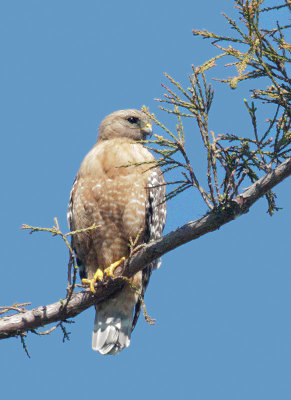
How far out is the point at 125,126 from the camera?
5914 mm

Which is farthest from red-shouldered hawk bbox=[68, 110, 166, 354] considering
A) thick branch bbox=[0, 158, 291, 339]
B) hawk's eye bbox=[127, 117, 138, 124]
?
hawk's eye bbox=[127, 117, 138, 124]

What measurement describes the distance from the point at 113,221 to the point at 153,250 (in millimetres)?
1135

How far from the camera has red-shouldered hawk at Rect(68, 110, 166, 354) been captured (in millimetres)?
5074

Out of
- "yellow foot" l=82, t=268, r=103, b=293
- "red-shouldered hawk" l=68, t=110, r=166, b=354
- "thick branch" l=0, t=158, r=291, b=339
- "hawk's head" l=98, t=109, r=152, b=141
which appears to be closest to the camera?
"thick branch" l=0, t=158, r=291, b=339

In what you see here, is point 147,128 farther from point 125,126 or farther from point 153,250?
point 153,250

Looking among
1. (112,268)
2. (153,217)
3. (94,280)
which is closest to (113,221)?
(153,217)

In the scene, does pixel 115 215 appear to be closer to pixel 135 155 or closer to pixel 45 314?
pixel 135 155

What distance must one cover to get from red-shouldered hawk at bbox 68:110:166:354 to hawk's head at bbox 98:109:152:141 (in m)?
0.56

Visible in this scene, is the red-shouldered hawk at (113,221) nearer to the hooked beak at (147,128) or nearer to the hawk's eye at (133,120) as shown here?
the hooked beak at (147,128)

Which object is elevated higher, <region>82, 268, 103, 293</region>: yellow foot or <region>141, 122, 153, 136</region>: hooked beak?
<region>141, 122, 153, 136</region>: hooked beak

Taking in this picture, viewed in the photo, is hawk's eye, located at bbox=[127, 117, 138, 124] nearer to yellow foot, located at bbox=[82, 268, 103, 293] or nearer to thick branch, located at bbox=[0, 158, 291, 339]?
yellow foot, located at bbox=[82, 268, 103, 293]

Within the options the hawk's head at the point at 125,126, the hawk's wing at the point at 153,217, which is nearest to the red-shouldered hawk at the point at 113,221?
the hawk's wing at the point at 153,217

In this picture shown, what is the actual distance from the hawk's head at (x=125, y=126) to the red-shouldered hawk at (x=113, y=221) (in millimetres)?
564

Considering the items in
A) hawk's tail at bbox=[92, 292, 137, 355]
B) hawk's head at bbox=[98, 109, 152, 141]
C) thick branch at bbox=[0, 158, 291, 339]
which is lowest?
thick branch at bbox=[0, 158, 291, 339]
